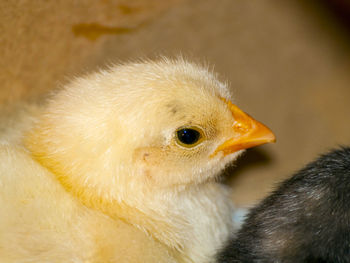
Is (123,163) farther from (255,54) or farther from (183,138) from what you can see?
(255,54)

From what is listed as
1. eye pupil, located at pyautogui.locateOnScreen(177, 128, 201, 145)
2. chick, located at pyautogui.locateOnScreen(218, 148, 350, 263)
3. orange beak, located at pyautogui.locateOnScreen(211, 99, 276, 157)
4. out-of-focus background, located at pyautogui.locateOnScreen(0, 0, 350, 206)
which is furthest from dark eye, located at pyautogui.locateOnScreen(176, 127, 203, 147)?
out-of-focus background, located at pyautogui.locateOnScreen(0, 0, 350, 206)

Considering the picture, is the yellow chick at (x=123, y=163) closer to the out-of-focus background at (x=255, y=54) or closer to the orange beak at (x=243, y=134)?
the orange beak at (x=243, y=134)

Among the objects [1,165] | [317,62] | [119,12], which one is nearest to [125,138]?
[1,165]

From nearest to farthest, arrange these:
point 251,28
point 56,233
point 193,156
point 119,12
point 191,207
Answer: point 56,233 < point 193,156 < point 191,207 < point 119,12 < point 251,28

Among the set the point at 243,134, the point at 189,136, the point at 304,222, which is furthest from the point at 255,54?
the point at 304,222

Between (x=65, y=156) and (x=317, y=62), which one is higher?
(x=317, y=62)

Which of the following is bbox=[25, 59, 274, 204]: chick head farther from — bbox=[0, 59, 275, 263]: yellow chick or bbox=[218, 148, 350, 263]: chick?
bbox=[218, 148, 350, 263]: chick

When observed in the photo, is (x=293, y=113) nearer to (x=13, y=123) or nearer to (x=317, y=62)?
(x=317, y=62)
